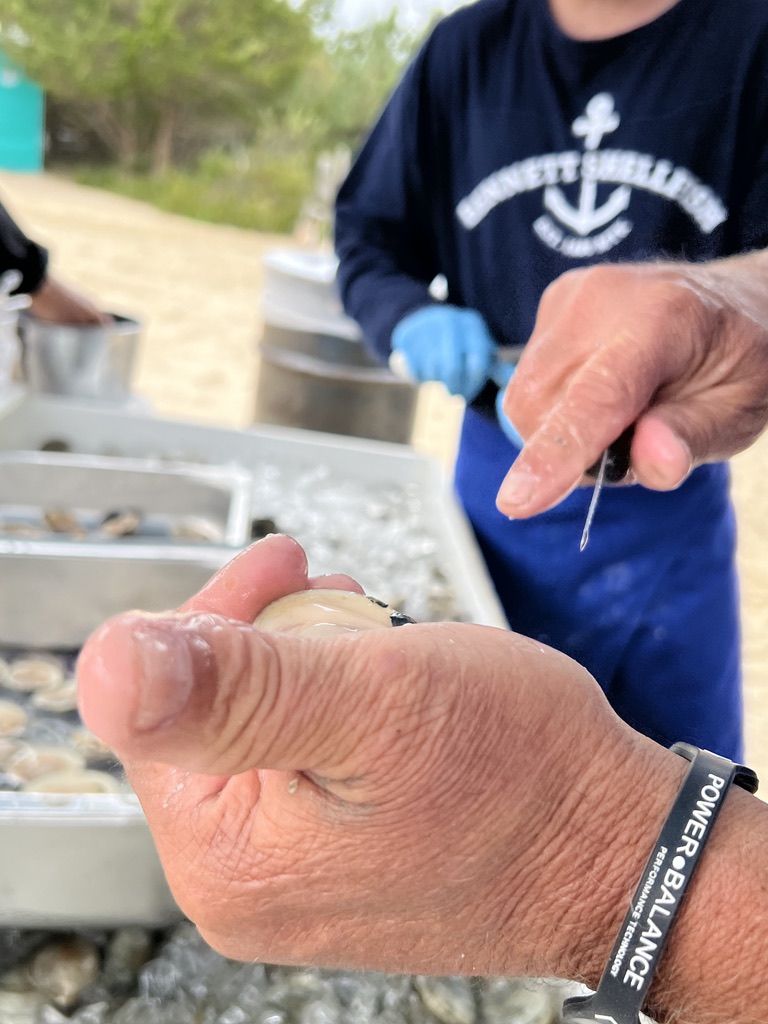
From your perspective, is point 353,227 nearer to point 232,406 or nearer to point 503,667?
point 503,667

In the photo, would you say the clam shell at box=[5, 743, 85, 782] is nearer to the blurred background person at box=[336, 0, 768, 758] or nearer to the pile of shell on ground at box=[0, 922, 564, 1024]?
the pile of shell on ground at box=[0, 922, 564, 1024]

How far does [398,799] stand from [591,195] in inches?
34.5

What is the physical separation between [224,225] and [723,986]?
10387mm

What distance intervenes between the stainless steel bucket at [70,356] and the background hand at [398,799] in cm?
170

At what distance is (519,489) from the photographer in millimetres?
523

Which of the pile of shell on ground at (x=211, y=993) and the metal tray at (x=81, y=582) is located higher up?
the pile of shell on ground at (x=211, y=993)

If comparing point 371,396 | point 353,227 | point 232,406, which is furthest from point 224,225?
point 353,227

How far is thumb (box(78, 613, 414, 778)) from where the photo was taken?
313mm

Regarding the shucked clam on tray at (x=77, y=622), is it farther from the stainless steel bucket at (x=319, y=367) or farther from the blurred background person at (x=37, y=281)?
the stainless steel bucket at (x=319, y=367)

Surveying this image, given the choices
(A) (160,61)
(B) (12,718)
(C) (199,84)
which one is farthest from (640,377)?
(C) (199,84)

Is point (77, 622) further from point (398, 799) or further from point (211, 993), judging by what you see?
point (398, 799)

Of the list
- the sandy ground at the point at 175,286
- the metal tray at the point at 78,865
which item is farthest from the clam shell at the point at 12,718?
the sandy ground at the point at 175,286

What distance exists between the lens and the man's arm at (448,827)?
0.41 metres

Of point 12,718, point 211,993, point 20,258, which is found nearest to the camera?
point 211,993
